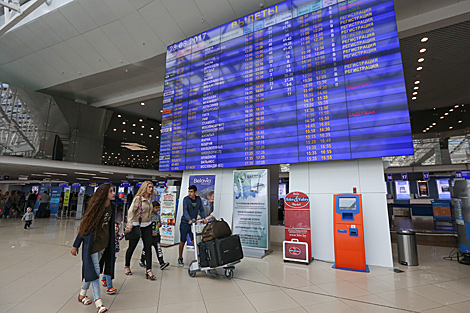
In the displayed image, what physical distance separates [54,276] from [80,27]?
7.62 metres

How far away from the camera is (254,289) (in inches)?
128

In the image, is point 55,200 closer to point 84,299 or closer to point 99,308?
point 84,299

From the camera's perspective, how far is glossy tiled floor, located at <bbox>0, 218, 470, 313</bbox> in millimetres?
2678

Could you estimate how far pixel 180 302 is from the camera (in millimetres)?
2809

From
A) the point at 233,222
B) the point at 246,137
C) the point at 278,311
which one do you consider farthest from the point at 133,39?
the point at 278,311

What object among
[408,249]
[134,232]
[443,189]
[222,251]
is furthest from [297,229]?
[443,189]

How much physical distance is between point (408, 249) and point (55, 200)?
58.7 feet

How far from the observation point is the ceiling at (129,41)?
20.5 ft

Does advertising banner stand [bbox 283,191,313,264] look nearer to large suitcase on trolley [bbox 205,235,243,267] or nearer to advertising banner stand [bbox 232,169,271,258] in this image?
advertising banner stand [bbox 232,169,271,258]

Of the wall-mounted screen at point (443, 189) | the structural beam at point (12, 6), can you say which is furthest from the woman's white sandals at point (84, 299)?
the wall-mounted screen at point (443, 189)

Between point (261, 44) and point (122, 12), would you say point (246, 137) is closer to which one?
point (261, 44)

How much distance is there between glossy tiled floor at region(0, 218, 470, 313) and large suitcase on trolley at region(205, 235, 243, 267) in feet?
0.96

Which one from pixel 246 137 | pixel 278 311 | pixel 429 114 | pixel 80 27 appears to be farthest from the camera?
pixel 429 114

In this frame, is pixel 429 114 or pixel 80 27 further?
pixel 429 114
